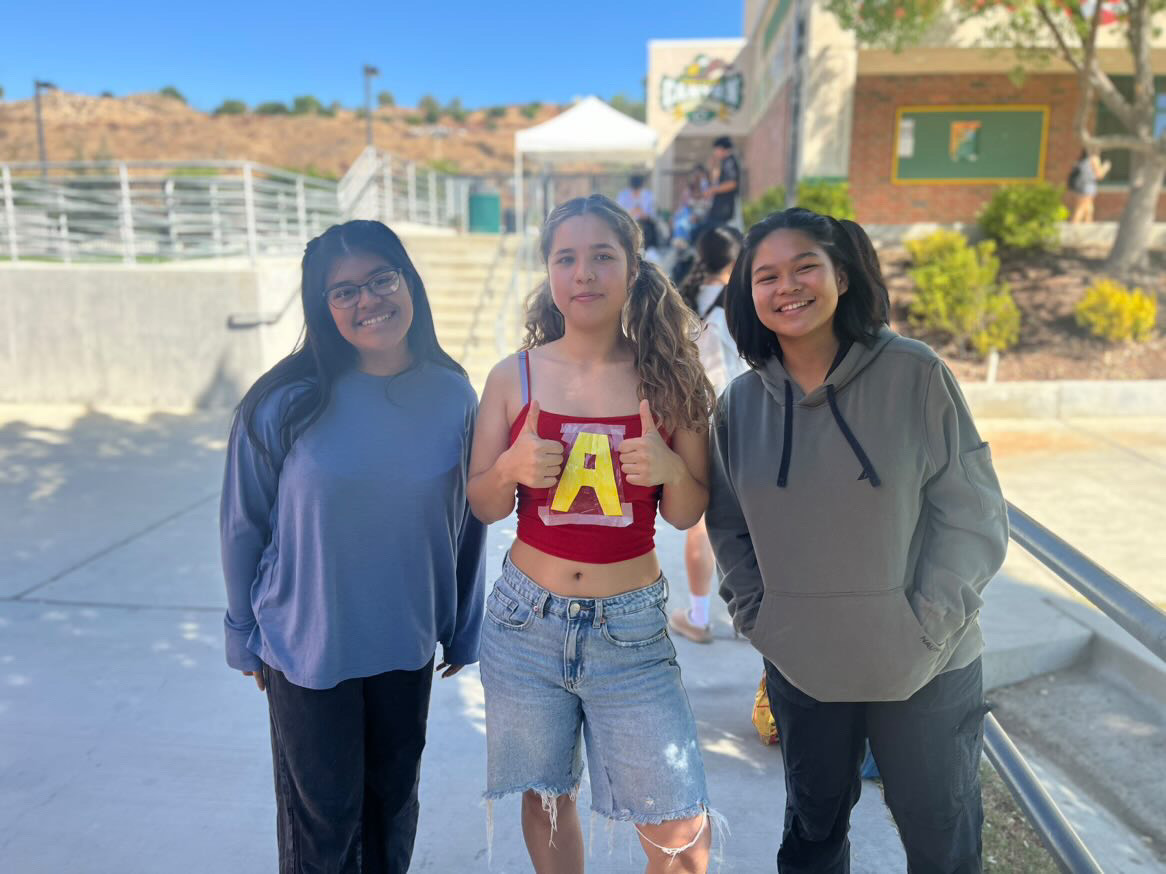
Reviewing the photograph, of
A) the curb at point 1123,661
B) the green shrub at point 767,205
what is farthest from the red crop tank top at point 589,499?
the green shrub at point 767,205

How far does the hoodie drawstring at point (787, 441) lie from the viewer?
5.61ft

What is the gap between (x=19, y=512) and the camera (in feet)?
18.2

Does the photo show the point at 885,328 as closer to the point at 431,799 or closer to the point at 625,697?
the point at 625,697

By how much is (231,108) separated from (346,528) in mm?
82387

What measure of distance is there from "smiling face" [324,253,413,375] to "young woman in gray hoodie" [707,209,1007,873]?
0.74m

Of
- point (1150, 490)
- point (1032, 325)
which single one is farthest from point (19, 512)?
point (1032, 325)

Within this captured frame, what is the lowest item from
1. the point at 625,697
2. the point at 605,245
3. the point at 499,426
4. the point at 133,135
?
the point at 625,697

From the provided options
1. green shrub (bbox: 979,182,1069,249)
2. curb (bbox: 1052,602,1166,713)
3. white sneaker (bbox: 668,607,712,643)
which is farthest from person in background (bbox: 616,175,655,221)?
curb (bbox: 1052,602,1166,713)

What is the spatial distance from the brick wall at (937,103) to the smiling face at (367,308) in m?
13.3

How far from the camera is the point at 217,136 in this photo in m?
67.0

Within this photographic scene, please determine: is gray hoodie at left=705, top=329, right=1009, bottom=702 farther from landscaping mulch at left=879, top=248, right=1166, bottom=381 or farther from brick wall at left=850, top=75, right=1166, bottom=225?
brick wall at left=850, top=75, right=1166, bottom=225

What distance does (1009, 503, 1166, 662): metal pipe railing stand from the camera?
4.69 feet

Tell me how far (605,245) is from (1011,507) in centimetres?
110

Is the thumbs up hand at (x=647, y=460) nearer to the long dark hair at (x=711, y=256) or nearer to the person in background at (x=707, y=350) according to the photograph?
the person in background at (x=707, y=350)
